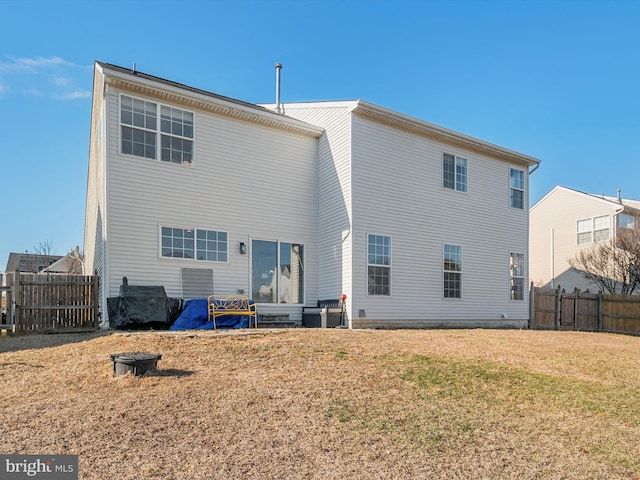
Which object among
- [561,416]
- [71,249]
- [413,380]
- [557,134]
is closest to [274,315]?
[413,380]

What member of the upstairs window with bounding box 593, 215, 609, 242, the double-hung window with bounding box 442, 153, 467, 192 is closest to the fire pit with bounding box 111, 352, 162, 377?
the double-hung window with bounding box 442, 153, 467, 192

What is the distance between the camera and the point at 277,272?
11.9m

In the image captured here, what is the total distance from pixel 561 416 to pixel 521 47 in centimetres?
1278

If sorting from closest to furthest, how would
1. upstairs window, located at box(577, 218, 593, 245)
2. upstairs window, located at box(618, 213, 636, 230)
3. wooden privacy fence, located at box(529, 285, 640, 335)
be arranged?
wooden privacy fence, located at box(529, 285, 640, 335) < upstairs window, located at box(618, 213, 636, 230) < upstairs window, located at box(577, 218, 593, 245)

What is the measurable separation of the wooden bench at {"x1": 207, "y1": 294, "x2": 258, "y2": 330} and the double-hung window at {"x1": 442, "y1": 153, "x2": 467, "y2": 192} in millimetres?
6990

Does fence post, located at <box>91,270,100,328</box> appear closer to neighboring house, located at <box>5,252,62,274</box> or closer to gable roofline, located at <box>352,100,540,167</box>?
gable roofline, located at <box>352,100,540,167</box>

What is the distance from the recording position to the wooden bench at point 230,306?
1000 cm

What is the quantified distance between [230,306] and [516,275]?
10.0m

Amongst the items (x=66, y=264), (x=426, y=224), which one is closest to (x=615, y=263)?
(x=426, y=224)

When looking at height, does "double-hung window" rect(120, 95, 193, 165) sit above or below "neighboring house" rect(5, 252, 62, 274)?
above

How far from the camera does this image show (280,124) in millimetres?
12094

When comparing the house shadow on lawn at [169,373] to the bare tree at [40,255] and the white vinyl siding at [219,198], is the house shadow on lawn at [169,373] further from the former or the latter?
the bare tree at [40,255]

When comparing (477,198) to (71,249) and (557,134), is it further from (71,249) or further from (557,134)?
(71,249)

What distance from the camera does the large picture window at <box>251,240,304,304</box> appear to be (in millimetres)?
11555
